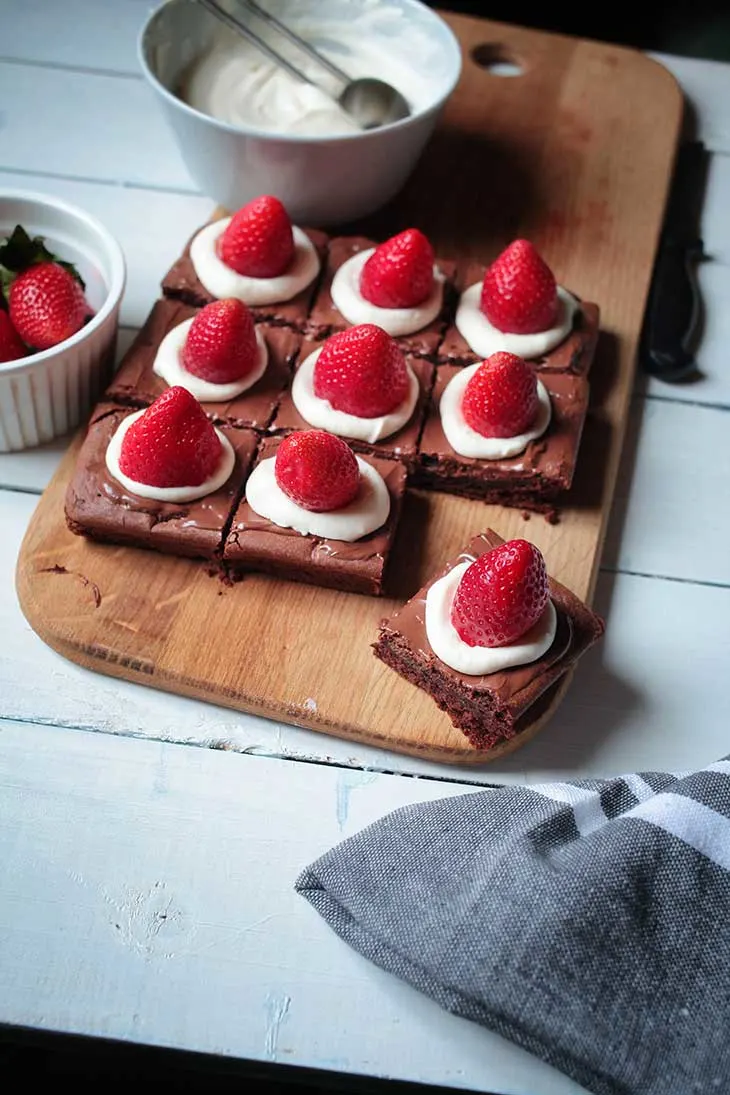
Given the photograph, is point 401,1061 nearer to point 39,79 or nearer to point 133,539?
point 133,539

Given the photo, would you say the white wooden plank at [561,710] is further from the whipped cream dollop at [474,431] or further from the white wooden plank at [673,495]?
the whipped cream dollop at [474,431]

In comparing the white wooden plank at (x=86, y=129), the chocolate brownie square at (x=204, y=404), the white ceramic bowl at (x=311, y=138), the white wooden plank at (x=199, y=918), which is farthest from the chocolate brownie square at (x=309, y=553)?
the white wooden plank at (x=86, y=129)

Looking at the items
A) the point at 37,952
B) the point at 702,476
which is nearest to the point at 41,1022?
the point at 37,952

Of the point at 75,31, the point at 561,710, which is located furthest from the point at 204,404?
the point at 75,31

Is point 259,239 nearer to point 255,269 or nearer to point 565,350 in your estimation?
point 255,269

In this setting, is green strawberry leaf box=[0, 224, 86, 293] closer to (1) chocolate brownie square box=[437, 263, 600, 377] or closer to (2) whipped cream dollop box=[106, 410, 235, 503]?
(2) whipped cream dollop box=[106, 410, 235, 503]

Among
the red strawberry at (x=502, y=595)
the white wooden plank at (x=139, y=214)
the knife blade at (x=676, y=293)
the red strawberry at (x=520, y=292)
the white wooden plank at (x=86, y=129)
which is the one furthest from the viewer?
the white wooden plank at (x=86, y=129)
